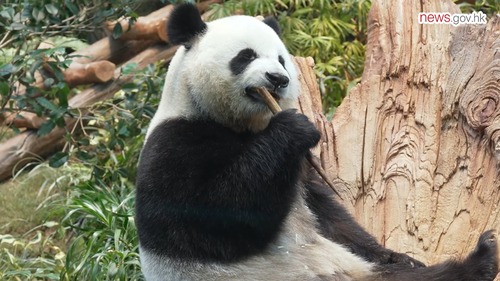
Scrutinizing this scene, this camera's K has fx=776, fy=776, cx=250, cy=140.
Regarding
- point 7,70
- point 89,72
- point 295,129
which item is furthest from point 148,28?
point 295,129

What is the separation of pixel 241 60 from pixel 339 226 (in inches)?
50.7

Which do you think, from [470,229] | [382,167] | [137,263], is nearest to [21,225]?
[137,263]

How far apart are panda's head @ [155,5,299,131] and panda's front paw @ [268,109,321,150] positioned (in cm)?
14

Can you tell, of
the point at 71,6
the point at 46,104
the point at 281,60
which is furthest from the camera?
the point at 46,104

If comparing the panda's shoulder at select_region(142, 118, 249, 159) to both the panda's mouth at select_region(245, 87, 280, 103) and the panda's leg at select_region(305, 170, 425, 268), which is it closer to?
the panda's mouth at select_region(245, 87, 280, 103)

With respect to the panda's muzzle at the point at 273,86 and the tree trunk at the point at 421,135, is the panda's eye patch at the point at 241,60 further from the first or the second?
the tree trunk at the point at 421,135

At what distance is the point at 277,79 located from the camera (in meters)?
4.43

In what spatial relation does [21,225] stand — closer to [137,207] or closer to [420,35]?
[137,207]

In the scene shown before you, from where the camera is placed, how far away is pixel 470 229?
15.9 ft

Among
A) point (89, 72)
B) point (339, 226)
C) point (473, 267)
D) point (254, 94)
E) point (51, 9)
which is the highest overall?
point (254, 94)

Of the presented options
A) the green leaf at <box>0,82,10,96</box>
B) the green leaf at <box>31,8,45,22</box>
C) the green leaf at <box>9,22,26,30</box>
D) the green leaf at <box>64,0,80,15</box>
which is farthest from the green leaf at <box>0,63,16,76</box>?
the green leaf at <box>64,0,80,15</box>

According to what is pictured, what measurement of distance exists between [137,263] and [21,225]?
261 centimetres

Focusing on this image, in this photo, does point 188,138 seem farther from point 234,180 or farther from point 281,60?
point 281,60

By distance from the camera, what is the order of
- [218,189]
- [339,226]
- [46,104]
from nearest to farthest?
1. [218,189]
2. [339,226]
3. [46,104]
